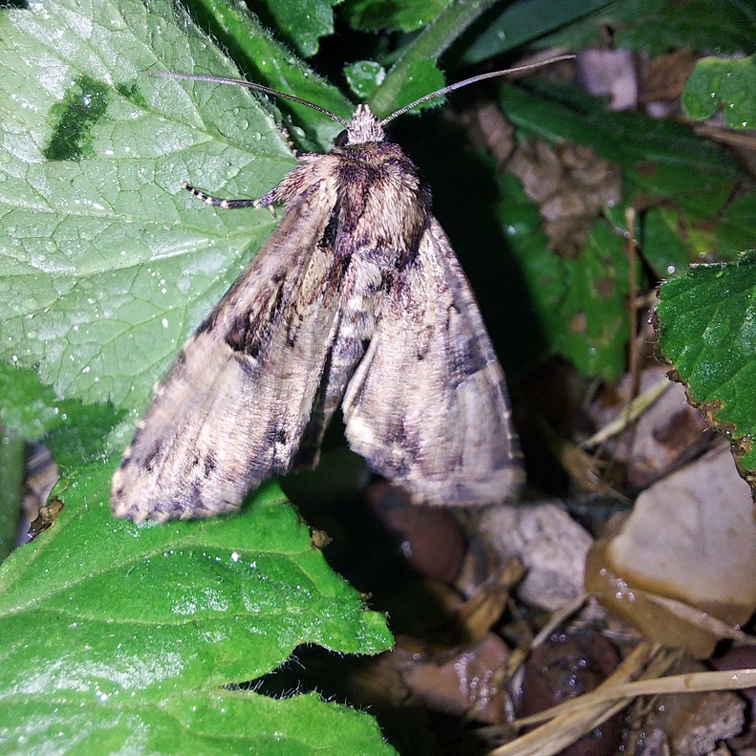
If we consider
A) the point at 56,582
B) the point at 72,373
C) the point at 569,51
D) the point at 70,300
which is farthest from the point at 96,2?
the point at 569,51

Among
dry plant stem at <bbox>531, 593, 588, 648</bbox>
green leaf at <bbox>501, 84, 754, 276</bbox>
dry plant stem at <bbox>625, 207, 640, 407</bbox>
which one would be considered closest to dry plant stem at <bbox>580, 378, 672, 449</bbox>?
dry plant stem at <bbox>625, 207, 640, 407</bbox>

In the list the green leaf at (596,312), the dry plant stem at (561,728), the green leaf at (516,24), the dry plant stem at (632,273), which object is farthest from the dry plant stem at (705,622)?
the green leaf at (516,24)

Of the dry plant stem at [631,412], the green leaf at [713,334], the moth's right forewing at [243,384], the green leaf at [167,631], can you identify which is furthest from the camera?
the dry plant stem at [631,412]

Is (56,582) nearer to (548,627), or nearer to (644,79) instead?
(548,627)

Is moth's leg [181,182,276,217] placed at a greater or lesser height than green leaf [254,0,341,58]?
lesser

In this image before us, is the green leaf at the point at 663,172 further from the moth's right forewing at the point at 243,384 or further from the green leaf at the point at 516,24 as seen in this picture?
the moth's right forewing at the point at 243,384

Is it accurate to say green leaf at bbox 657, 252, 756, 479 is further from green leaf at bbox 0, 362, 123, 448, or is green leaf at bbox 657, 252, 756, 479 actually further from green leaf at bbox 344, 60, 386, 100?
green leaf at bbox 0, 362, 123, 448
